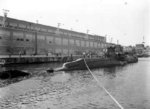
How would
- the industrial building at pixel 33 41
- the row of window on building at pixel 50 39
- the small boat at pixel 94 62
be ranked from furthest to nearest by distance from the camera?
the row of window on building at pixel 50 39 < the industrial building at pixel 33 41 < the small boat at pixel 94 62

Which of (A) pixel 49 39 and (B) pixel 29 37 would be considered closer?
(B) pixel 29 37

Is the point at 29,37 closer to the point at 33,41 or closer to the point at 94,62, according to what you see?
the point at 33,41

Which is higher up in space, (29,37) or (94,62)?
(29,37)

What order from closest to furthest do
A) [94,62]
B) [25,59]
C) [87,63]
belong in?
[87,63] → [94,62] → [25,59]

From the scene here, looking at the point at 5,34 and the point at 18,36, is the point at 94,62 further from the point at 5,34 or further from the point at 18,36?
the point at 5,34

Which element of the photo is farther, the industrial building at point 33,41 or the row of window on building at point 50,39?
the row of window on building at point 50,39

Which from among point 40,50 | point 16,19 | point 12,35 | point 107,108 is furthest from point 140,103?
point 16,19

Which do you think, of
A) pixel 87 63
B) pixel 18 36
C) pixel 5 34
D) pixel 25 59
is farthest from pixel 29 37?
pixel 87 63

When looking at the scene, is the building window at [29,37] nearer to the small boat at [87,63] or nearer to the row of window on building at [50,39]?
the row of window on building at [50,39]

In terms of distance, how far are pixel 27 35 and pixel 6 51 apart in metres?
12.5

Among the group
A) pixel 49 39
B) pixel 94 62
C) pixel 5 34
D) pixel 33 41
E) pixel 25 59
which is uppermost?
pixel 5 34

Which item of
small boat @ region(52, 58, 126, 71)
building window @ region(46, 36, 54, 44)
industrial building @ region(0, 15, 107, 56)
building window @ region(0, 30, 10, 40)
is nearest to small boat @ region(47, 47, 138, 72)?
small boat @ region(52, 58, 126, 71)

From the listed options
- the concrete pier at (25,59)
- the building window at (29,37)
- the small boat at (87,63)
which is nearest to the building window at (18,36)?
the building window at (29,37)

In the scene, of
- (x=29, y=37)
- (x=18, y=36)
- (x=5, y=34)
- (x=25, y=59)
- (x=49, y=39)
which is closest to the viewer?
(x=25, y=59)
